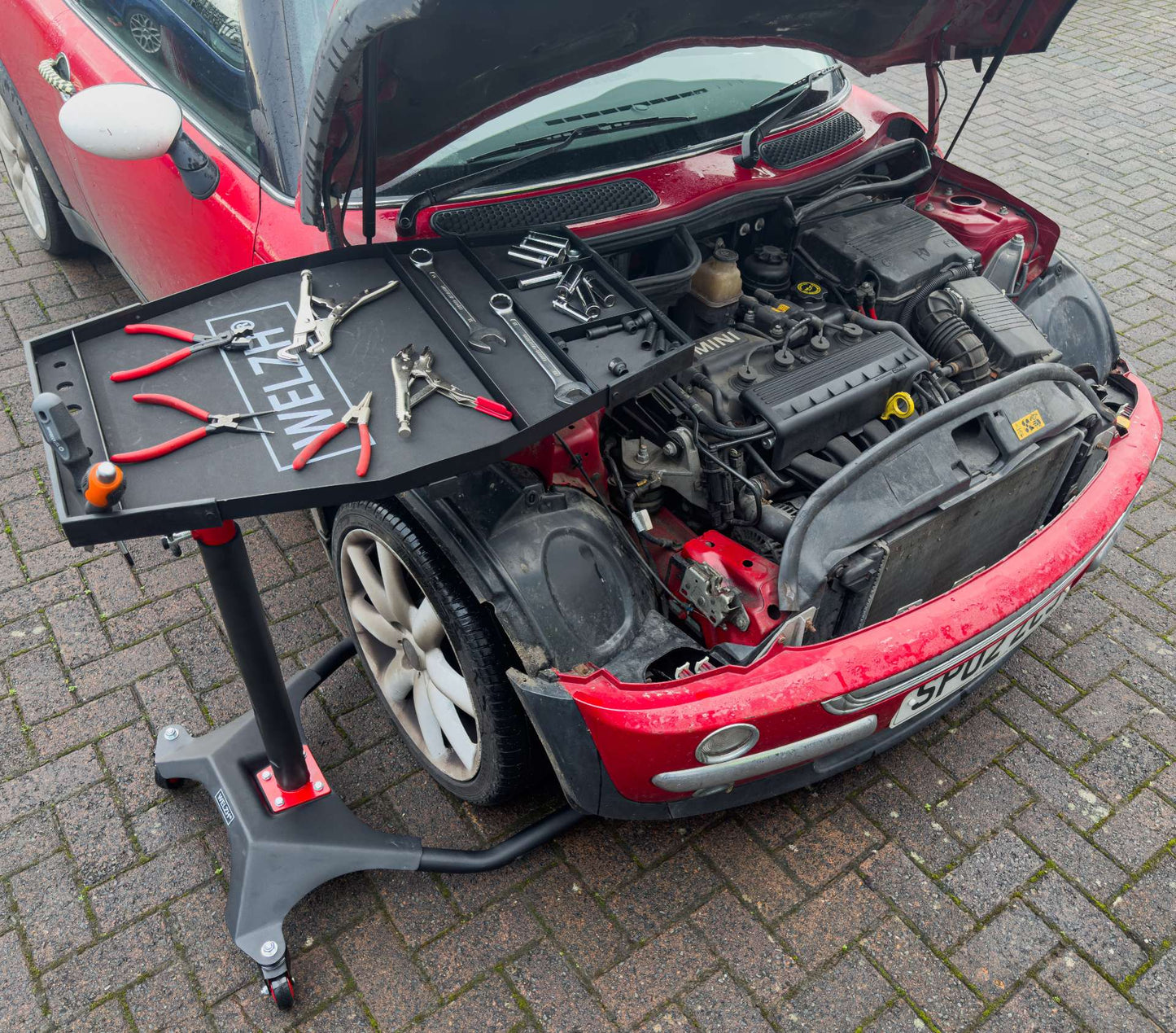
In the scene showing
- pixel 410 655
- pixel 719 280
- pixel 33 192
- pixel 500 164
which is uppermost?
pixel 500 164

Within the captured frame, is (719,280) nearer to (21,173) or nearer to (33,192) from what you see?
(33,192)

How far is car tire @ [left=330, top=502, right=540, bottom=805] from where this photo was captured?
221 cm

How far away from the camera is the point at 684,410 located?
2.46 meters

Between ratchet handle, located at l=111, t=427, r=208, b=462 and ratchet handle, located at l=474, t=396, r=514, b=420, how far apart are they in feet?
1.70

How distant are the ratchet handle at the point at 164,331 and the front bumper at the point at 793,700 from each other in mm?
1019

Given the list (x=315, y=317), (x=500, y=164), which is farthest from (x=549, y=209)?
(x=315, y=317)

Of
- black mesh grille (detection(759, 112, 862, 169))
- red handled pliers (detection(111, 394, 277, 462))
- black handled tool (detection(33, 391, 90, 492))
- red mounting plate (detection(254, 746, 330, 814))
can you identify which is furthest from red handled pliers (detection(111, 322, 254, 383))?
black mesh grille (detection(759, 112, 862, 169))

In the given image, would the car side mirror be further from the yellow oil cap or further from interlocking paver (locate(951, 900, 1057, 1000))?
interlocking paver (locate(951, 900, 1057, 1000))

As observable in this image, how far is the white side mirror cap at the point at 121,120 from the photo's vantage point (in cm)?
200

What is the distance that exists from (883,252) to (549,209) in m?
1.13

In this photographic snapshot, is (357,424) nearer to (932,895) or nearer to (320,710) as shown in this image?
(320,710)

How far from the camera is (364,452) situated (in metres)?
1.70

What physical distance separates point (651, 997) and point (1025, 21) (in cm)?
313

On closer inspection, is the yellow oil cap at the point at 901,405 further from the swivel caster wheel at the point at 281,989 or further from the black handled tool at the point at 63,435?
the swivel caster wheel at the point at 281,989
